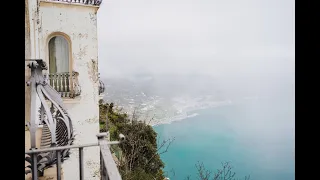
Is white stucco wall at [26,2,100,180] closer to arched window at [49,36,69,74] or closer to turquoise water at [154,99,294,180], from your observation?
arched window at [49,36,69,74]

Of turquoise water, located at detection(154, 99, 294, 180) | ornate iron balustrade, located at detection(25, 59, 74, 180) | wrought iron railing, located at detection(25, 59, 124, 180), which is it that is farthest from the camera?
turquoise water, located at detection(154, 99, 294, 180)

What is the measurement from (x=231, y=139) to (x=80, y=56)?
4.11 ft

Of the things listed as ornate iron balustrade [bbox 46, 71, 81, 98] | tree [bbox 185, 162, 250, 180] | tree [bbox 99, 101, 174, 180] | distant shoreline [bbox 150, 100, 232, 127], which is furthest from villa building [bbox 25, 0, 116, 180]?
tree [bbox 185, 162, 250, 180]

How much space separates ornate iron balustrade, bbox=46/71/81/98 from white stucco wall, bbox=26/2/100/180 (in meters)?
0.04

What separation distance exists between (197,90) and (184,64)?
220 mm

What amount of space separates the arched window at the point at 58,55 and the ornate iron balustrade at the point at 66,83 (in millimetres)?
37

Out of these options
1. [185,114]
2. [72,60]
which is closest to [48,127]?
[72,60]

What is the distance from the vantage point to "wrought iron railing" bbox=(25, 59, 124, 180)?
1.47 metres

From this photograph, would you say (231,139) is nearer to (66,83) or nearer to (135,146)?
(135,146)

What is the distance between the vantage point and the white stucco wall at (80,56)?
1.98 meters
